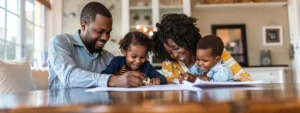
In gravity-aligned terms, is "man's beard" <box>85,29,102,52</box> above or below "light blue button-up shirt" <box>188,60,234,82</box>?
above

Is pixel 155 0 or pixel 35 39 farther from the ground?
pixel 155 0

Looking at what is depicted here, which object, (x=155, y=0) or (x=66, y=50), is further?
(x=155, y=0)

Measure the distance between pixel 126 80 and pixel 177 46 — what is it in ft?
2.21

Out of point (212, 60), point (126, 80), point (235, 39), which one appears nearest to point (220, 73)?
point (212, 60)

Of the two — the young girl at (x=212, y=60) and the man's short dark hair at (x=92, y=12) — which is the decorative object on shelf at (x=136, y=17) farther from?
the young girl at (x=212, y=60)

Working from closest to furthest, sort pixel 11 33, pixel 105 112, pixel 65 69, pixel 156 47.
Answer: pixel 105 112
pixel 65 69
pixel 156 47
pixel 11 33

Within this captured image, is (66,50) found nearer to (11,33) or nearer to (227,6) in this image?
(11,33)

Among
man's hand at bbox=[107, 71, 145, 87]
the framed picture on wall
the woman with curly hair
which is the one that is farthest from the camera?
the framed picture on wall

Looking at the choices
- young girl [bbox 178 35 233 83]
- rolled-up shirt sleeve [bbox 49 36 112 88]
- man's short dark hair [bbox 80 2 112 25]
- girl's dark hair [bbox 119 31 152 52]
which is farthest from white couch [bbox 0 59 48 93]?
young girl [bbox 178 35 233 83]

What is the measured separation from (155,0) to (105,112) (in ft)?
11.8

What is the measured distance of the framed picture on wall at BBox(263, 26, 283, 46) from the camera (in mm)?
4055

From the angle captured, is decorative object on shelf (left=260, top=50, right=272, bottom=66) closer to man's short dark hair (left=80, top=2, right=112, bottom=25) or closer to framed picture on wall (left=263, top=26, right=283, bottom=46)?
framed picture on wall (left=263, top=26, right=283, bottom=46)

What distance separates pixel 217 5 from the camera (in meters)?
3.92

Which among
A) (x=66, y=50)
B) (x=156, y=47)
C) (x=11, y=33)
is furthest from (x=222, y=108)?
(x=11, y=33)
